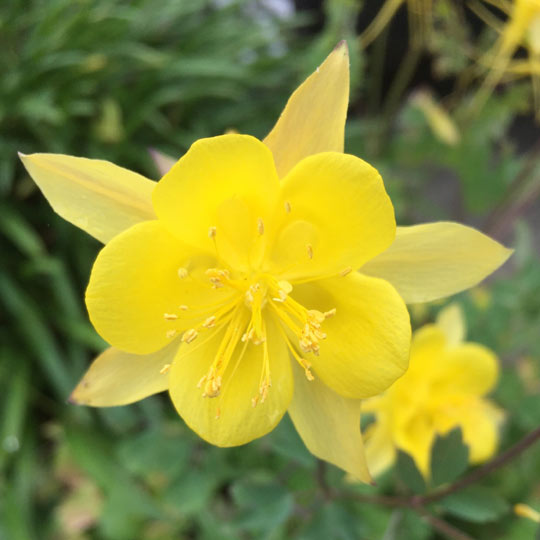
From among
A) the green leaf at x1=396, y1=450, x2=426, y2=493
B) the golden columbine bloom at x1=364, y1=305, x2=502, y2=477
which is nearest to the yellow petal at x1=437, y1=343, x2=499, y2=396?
the golden columbine bloom at x1=364, y1=305, x2=502, y2=477

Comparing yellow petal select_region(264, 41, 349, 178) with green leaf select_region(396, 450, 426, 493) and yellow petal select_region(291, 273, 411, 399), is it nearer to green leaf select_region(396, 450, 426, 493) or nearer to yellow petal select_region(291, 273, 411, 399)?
yellow petal select_region(291, 273, 411, 399)

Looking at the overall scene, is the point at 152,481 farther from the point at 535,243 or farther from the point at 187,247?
the point at 535,243

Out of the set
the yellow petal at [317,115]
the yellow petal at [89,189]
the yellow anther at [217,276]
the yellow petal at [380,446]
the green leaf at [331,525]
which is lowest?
the green leaf at [331,525]

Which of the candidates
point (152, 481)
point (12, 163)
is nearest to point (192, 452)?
point (152, 481)

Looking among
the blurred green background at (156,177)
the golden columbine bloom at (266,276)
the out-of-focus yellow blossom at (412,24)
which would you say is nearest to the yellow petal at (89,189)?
the golden columbine bloom at (266,276)

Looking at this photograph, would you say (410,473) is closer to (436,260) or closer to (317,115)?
(436,260)

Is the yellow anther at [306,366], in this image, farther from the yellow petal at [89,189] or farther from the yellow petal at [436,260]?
the yellow petal at [89,189]
